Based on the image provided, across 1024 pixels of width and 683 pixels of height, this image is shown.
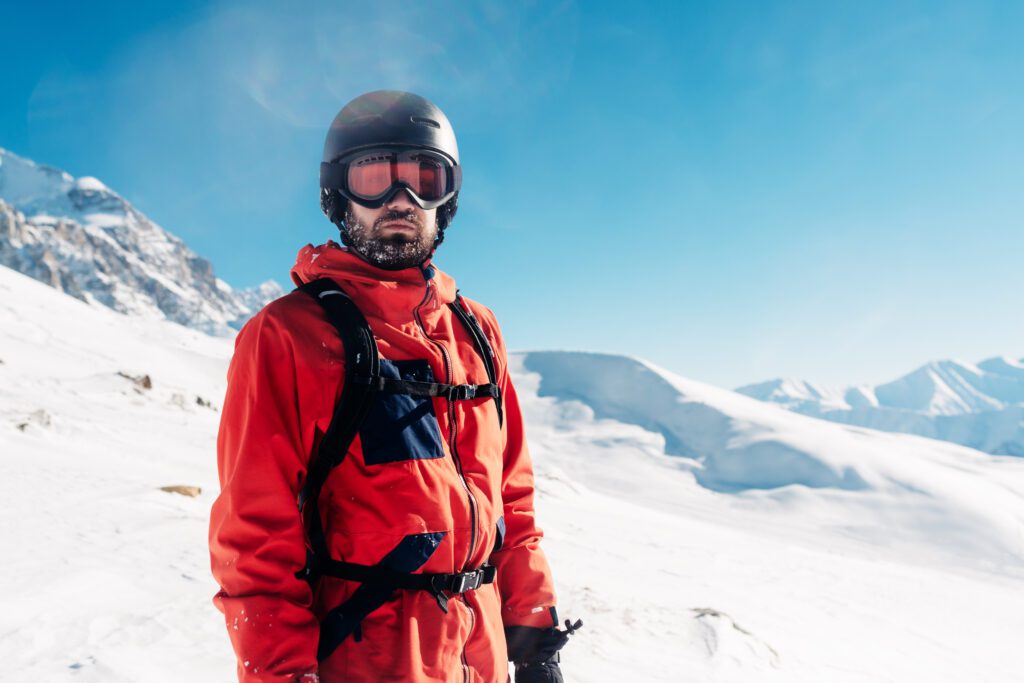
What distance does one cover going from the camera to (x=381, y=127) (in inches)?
87.7

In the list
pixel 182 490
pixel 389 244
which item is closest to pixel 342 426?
pixel 389 244

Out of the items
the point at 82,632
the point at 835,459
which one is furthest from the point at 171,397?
the point at 835,459

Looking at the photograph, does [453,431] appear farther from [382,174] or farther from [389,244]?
[382,174]

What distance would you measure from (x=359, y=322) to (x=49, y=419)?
35.8 feet

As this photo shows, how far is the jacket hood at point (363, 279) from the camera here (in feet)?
6.11

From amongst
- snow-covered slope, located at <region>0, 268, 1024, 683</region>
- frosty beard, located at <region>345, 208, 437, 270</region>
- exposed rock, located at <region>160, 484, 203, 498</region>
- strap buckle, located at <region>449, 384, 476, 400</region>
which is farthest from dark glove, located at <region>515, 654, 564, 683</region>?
exposed rock, located at <region>160, 484, 203, 498</region>

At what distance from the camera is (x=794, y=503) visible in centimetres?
3562

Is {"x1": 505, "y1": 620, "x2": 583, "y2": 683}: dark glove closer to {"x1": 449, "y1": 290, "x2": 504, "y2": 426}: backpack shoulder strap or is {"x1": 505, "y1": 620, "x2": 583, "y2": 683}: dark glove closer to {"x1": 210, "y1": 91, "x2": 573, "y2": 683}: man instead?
A: {"x1": 210, "y1": 91, "x2": 573, "y2": 683}: man

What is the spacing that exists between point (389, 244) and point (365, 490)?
0.87 metres

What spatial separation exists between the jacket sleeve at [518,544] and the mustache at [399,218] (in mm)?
487

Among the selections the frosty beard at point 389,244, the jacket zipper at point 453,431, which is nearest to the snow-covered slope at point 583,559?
the jacket zipper at point 453,431

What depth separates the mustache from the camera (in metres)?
2.06

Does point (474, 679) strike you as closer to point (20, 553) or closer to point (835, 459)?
point (20, 553)

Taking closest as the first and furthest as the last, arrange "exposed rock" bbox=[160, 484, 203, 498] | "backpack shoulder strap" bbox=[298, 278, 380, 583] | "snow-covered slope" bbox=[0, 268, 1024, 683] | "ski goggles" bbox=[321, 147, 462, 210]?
"backpack shoulder strap" bbox=[298, 278, 380, 583] → "ski goggles" bbox=[321, 147, 462, 210] → "snow-covered slope" bbox=[0, 268, 1024, 683] → "exposed rock" bbox=[160, 484, 203, 498]
